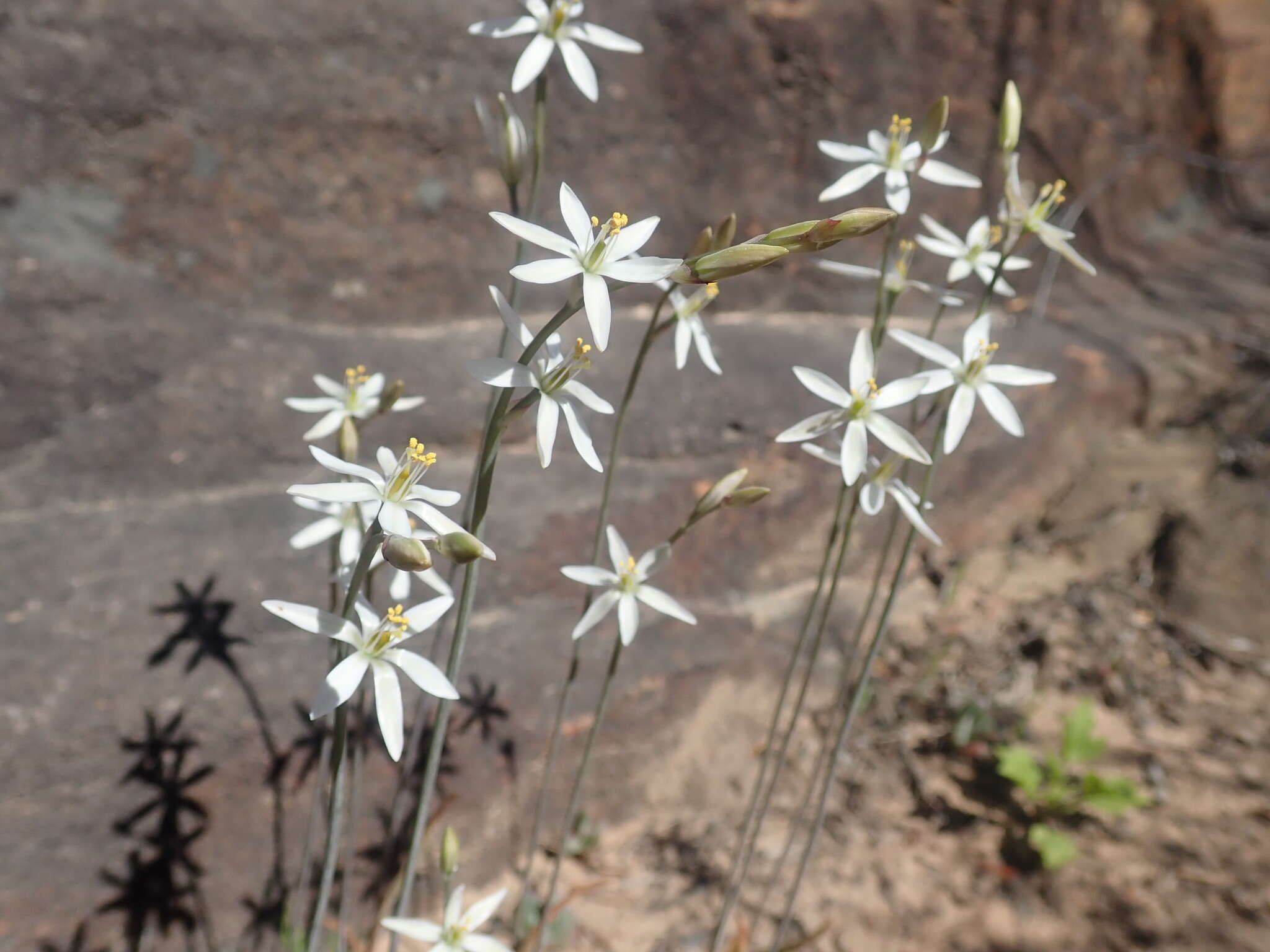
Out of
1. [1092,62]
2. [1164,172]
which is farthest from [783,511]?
[1164,172]

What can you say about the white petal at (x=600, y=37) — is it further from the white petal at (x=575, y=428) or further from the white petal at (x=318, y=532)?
the white petal at (x=318, y=532)

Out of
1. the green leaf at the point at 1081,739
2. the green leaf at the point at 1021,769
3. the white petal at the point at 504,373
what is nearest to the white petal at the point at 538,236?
the white petal at the point at 504,373

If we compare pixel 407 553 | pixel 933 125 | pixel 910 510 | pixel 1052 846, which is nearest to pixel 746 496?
pixel 910 510

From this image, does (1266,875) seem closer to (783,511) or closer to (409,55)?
(783,511)

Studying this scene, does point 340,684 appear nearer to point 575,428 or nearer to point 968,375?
point 575,428

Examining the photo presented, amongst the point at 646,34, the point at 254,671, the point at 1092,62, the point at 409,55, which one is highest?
the point at 1092,62

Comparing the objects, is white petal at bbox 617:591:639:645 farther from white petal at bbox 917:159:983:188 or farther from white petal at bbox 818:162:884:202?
white petal at bbox 917:159:983:188
